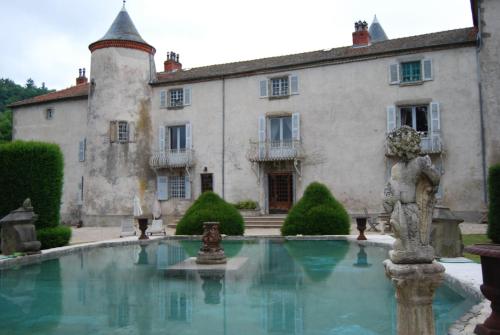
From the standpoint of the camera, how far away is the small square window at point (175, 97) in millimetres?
26625

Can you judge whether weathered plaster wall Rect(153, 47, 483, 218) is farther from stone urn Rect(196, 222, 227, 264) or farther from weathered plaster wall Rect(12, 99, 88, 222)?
stone urn Rect(196, 222, 227, 264)

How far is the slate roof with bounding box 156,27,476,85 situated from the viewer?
2094 cm

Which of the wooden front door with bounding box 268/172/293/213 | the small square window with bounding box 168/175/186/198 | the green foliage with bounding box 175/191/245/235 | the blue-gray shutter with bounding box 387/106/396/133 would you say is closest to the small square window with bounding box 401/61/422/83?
the blue-gray shutter with bounding box 387/106/396/133

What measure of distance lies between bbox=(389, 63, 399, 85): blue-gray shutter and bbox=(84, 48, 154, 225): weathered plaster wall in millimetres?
14350

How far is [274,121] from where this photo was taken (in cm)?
2458

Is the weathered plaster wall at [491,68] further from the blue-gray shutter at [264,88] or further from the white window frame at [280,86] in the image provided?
the blue-gray shutter at [264,88]

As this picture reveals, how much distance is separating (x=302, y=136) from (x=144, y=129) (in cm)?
966

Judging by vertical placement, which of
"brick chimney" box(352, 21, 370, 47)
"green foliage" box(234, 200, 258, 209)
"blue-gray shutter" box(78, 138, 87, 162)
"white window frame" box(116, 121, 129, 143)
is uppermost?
"brick chimney" box(352, 21, 370, 47)

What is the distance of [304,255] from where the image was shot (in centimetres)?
1121

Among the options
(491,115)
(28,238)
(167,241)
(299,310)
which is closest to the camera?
(299,310)

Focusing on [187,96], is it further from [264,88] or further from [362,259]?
[362,259]

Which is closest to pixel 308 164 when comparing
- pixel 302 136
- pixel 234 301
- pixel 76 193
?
pixel 302 136

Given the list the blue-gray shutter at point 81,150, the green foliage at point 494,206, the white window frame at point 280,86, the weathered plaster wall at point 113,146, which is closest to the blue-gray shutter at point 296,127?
the white window frame at point 280,86

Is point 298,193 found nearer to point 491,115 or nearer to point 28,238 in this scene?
Result: point 491,115
